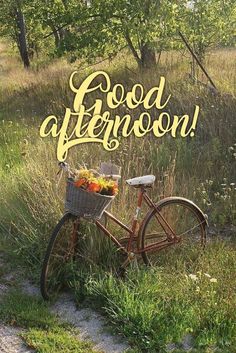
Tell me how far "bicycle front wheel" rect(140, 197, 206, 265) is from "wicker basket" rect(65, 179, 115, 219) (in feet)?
1.74

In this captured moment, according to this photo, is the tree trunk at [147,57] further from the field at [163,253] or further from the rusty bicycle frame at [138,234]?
the rusty bicycle frame at [138,234]

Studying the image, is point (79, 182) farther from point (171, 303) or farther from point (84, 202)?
point (171, 303)

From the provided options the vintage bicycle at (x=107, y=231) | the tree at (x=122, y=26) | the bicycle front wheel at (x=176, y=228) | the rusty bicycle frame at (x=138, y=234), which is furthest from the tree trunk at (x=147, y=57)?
the rusty bicycle frame at (x=138, y=234)

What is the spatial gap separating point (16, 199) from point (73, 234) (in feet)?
4.94

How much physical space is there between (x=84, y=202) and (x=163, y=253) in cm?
119

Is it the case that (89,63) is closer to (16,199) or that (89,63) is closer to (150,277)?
(16,199)

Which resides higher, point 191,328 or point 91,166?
point 91,166

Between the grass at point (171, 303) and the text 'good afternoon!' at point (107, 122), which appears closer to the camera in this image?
the grass at point (171, 303)

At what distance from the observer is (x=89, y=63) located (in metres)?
12.7

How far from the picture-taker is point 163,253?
4.48m

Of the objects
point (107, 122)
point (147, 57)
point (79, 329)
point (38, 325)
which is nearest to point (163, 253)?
point (79, 329)

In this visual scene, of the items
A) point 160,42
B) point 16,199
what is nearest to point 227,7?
point 160,42

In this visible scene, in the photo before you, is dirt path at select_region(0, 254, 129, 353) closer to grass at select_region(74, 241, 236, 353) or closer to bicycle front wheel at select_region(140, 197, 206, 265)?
grass at select_region(74, 241, 236, 353)

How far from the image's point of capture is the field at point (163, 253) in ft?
11.5
